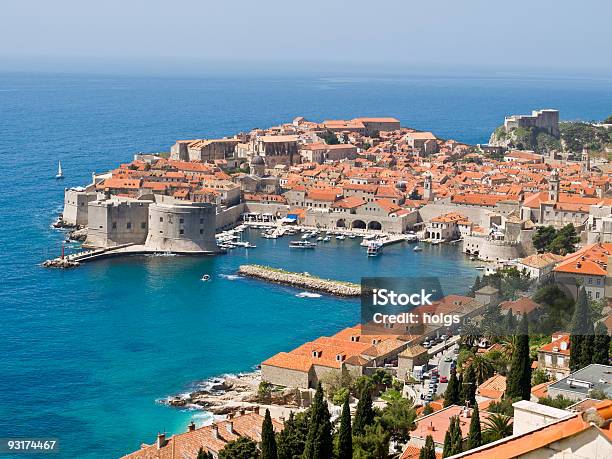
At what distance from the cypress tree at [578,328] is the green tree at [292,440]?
497 cm

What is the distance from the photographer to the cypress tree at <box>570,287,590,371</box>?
16344 mm

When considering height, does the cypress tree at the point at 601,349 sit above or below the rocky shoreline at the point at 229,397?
above

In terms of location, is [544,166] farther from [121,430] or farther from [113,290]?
[121,430]

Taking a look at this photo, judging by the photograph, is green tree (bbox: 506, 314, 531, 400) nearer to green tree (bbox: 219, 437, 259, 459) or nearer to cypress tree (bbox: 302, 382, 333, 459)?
cypress tree (bbox: 302, 382, 333, 459)

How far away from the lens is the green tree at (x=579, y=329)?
16.3 meters

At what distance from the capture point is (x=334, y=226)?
133ft

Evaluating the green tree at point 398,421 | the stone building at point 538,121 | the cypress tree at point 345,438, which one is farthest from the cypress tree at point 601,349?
the stone building at point 538,121

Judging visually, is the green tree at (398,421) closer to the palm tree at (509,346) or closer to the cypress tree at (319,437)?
the cypress tree at (319,437)

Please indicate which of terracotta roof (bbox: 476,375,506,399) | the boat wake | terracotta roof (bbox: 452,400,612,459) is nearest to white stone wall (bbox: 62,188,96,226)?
the boat wake

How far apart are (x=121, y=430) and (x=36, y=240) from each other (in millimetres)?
19412

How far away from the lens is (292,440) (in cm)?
1351

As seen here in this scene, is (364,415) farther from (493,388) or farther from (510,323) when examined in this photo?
(510,323)

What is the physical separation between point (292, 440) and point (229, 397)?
A: 6474 millimetres

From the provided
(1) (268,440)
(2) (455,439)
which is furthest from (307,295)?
(2) (455,439)
